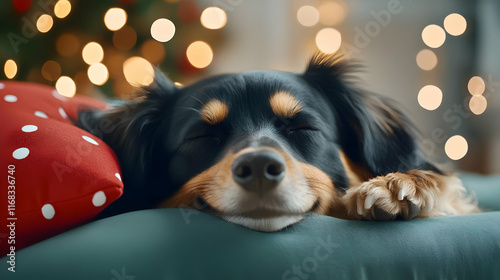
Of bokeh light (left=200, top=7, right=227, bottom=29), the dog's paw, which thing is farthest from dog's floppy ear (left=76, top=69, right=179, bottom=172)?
bokeh light (left=200, top=7, right=227, bottom=29)

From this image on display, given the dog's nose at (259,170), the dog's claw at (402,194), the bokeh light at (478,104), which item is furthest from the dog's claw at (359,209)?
the bokeh light at (478,104)

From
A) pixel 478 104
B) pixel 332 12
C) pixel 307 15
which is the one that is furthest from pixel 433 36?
pixel 307 15

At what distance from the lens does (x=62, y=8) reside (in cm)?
317

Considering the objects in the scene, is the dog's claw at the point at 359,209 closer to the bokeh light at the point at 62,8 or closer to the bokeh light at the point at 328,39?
the bokeh light at the point at 62,8

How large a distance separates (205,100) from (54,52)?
216 centimetres

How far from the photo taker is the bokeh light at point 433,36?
4.98 metres

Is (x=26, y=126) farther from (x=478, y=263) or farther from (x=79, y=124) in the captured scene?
(x=478, y=263)

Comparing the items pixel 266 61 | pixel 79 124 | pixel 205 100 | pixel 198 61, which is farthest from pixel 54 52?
pixel 266 61

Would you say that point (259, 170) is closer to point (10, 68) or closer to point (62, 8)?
point (10, 68)

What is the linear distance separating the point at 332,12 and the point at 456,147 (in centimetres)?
198

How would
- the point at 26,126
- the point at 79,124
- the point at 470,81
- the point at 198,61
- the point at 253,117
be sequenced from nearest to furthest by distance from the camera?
the point at 26,126 → the point at 253,117 → the point at 79,124 → the point at 198,61 → the point at 470,81

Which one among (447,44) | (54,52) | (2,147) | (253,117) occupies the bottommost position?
(54,52)

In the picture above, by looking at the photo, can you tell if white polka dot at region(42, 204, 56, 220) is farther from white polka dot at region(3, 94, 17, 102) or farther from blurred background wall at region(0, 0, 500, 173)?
blurred background wall at region(0, 0, 500, 173)

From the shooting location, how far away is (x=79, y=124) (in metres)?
1.69
